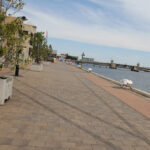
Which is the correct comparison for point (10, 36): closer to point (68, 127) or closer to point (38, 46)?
point (68, 127)

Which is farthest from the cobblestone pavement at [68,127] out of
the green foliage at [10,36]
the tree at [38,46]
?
the tree at [38,46]

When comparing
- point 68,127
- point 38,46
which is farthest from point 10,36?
point 38,46

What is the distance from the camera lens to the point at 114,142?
4.29m

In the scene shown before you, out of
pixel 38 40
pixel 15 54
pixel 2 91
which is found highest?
pixel 38 40

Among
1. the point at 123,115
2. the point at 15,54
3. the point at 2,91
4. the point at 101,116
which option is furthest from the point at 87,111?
the point at 15,54

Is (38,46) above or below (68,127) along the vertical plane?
above

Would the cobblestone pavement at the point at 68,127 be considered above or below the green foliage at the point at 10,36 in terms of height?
below

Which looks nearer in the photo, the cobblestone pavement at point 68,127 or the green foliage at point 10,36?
the cobblestone pavement at point 68,127

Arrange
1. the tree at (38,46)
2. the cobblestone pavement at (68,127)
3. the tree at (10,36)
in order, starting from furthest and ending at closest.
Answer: the tree at (38,46)
the tree at (10,36)
the cobblestone pavement at (68,127)

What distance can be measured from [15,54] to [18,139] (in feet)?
13.7

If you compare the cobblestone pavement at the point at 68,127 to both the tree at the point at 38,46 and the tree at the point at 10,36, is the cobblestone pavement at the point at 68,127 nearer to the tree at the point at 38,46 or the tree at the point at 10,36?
the tree at the point at 10,36

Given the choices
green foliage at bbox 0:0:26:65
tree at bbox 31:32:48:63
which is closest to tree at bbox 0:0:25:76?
green foliage at bbox 0:0:26:65

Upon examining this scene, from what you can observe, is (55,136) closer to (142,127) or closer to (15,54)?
(142,127)

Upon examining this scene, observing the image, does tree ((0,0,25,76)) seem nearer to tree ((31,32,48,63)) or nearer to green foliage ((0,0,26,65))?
green foliage ((0,0,26,65))
